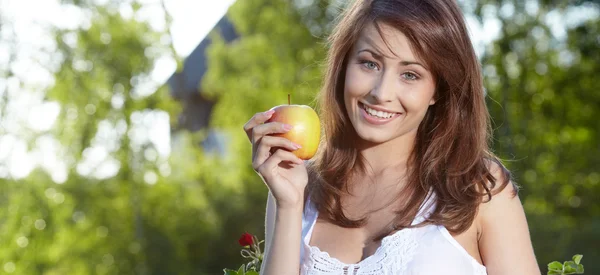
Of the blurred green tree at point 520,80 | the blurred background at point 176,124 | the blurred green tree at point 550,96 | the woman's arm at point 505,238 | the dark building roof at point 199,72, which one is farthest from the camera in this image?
the dark building roof at point 199,72

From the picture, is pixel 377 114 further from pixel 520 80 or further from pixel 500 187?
pixel 520 80

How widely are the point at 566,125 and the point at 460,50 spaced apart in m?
14.3

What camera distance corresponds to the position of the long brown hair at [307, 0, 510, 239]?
7.90 ft

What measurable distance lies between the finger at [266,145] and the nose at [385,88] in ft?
0.86

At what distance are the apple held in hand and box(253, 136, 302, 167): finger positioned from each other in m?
0.05

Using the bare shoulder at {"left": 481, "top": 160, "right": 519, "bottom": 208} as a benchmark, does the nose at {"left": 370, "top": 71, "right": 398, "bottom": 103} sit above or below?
above

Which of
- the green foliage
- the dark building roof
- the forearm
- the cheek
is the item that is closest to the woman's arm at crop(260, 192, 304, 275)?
the forearm

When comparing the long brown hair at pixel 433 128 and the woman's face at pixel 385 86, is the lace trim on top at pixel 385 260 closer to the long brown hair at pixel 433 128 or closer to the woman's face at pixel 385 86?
the long brown hair at pixel 433 128

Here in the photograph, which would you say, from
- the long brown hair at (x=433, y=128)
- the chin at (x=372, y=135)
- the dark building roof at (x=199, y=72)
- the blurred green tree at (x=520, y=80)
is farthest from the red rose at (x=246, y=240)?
the dark building roof at (x=199, y=72)

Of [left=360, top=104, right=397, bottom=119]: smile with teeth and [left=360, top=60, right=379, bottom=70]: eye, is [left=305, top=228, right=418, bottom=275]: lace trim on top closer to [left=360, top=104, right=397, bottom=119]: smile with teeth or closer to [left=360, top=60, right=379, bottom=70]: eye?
[left=360, top=104, right=397, bottom=119]: smile with teeth

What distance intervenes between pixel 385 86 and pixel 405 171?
0.38 m

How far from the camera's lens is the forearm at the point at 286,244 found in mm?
2422

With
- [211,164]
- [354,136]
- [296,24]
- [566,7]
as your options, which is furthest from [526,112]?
[354,136]

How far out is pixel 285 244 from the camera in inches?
95.7
